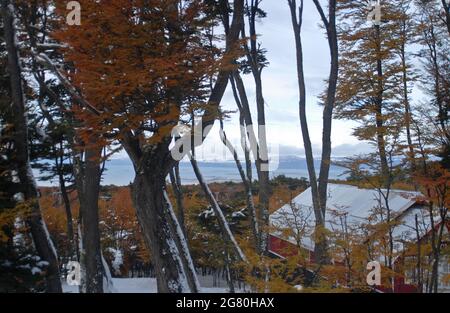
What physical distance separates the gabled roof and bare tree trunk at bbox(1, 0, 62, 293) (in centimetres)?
339

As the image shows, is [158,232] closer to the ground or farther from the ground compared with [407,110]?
closer to the ground

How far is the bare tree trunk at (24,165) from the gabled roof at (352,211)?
3.39m

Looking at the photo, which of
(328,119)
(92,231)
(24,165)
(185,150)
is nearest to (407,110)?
(328,119)

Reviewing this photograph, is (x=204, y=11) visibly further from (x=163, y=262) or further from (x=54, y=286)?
(x=54, y=286)

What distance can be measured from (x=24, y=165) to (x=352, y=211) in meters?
5.33

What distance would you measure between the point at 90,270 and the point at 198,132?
3.15 meters

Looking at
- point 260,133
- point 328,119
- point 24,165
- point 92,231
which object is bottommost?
point 92,231

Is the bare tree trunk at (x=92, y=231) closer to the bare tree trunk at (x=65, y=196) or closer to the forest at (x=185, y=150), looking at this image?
the forest at (x=185, y=150)

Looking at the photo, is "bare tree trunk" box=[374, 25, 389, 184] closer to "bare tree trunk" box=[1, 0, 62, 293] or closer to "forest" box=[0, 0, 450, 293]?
"forest" box=[0, 0, 450, 293]

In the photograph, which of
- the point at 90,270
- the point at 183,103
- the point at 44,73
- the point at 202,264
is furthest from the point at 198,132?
the point at 202,264

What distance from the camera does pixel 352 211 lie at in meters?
6.70

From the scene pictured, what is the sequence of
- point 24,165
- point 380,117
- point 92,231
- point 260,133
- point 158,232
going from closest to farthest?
point 158,232 → point 24,165 → point 92,231 → point 260,133 → point 380,117

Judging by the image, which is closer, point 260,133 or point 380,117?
point 260,133

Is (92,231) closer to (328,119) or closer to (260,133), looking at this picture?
(260,133)
